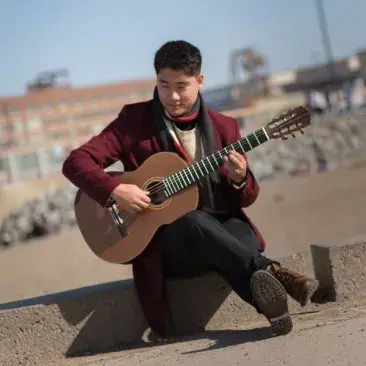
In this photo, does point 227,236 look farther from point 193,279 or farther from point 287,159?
point 287,159

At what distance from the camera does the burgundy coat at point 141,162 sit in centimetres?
396

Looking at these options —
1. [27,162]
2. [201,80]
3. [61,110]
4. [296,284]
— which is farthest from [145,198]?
[61,110]

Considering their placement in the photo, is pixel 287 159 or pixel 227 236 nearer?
pixel 227 236

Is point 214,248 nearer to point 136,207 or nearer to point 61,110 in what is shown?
point 136,207

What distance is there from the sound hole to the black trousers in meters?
0.13

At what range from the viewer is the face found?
4.00 m

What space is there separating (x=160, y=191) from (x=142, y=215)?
0.51 ft

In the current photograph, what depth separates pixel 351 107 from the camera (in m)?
51.8

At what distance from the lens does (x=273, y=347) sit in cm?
358

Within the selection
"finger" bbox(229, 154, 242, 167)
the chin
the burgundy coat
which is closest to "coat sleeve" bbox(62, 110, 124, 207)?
the burgundy coat

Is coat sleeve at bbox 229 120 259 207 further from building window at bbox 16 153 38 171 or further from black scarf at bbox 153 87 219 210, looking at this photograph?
building window at bbox 16 153 38 171

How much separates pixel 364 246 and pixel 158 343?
128cm

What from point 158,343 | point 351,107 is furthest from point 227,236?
point 351,107

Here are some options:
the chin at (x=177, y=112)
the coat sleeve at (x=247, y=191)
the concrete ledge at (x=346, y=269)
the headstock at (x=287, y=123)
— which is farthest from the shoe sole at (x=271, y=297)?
the chin at (x=177, y=112)
